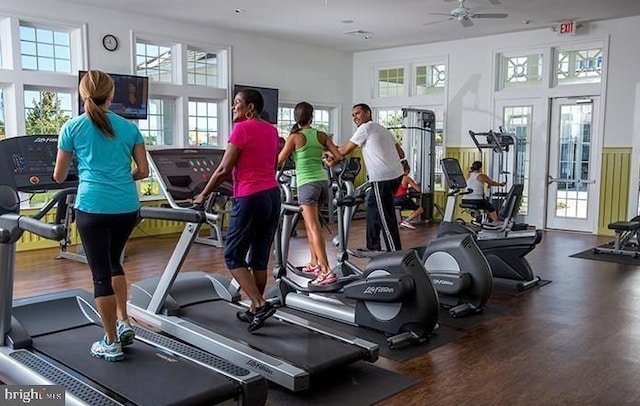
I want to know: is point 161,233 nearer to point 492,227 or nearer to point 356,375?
A: point 492,227

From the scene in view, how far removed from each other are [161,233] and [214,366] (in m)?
5.81

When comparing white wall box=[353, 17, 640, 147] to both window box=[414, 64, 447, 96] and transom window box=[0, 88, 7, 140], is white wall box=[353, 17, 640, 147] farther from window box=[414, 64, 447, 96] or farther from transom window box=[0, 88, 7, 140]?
transom window box=[0, 88, 7, 140]

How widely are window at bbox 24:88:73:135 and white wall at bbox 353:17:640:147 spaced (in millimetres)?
5617

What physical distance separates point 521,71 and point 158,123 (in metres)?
5.83

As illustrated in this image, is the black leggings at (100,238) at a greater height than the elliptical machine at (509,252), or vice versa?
the black leggings at (100,238)

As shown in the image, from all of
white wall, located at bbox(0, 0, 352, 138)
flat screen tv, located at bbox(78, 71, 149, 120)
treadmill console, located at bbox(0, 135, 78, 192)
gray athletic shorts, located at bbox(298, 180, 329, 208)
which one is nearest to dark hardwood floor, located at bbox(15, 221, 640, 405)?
treadmill console, located at bbox(0, 135, 78, 192)

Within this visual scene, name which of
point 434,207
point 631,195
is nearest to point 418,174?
point 434,207

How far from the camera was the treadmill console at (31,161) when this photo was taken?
5.00 metres

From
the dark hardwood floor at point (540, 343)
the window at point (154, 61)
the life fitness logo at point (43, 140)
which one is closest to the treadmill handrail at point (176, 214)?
the dark hardwood floor at point (540, 343)

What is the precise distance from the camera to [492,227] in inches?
265

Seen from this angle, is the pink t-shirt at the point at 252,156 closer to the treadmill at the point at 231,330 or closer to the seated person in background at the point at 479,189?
the treadmill at the point at 231,330

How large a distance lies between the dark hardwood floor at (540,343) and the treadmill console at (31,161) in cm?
94

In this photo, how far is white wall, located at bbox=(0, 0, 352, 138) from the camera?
7086 millimetres

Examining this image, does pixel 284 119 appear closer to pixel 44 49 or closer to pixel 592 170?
pixel 44 49
